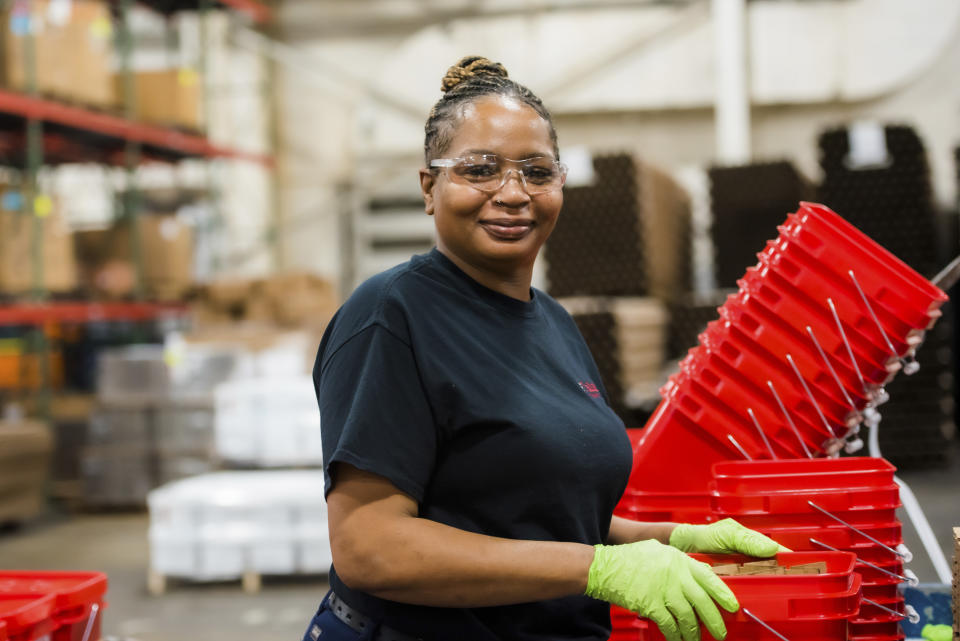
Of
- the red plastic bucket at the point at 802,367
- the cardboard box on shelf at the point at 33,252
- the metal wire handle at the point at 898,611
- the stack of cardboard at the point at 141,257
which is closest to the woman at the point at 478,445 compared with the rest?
the metal wire handle at the point at 898,611

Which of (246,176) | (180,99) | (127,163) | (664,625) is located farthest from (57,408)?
(664,625)

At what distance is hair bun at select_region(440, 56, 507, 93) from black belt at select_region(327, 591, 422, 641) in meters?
1.02

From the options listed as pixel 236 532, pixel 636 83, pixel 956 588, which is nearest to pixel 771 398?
pixel 956 588

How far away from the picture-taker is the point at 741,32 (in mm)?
11562

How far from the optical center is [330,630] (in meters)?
1.78

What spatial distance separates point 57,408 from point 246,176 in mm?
5029

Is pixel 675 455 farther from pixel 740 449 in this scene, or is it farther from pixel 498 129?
pixel 498 129

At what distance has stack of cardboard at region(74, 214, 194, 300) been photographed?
988cm

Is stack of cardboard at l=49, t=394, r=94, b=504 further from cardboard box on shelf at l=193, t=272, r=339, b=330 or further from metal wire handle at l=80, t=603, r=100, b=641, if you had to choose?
metal wire handle at l=80, t=603, r=100, b=641

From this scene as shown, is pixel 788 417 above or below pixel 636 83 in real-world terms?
below

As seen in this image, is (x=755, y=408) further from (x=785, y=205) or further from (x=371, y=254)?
(x=371, y=254)

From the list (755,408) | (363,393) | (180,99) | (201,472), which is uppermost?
(180,99)

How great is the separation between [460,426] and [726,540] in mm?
667

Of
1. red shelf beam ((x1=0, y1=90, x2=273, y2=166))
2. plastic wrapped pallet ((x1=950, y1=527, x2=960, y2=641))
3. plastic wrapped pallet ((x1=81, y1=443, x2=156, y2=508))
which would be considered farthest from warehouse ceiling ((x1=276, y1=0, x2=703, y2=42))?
Result: plastic wrapped pallet ((x1=950, y1=527, x2=960, y2=641))
